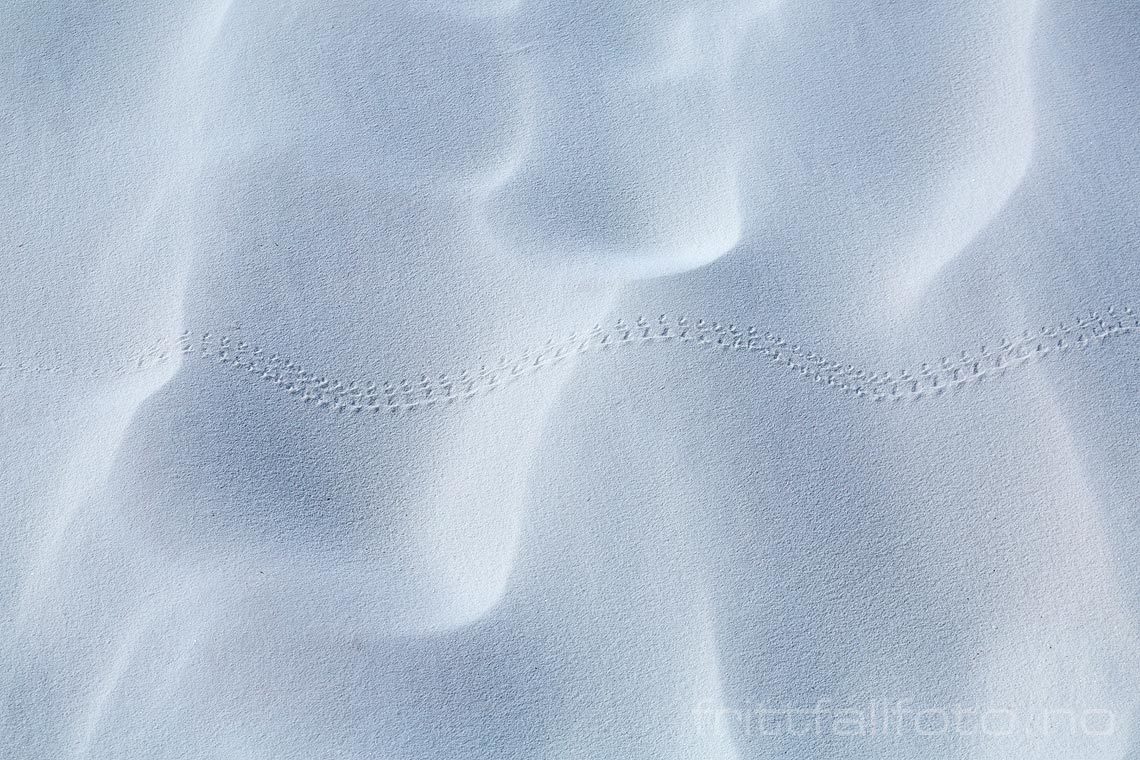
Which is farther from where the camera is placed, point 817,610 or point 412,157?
point 412,157

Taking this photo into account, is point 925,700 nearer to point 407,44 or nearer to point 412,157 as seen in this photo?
point 412,157

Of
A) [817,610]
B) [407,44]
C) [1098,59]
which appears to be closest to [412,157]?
[407,44]

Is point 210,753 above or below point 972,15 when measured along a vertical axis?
below

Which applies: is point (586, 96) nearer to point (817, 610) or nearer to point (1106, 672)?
point (817, 610)

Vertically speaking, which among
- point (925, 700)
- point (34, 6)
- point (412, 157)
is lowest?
point (925, 700)
